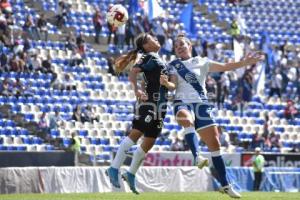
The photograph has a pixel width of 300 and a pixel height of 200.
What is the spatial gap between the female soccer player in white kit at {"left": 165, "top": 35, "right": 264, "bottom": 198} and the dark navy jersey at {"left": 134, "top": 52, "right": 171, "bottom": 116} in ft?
0.71

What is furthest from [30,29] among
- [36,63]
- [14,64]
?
[14,64]

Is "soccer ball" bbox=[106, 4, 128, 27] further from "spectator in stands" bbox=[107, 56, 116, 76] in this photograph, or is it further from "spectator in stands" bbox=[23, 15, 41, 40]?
"spectator in stands" bbox=[107, 56, 116, 76]

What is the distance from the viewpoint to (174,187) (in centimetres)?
2620

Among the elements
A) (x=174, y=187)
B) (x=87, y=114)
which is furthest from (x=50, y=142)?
(x=174, y=187)

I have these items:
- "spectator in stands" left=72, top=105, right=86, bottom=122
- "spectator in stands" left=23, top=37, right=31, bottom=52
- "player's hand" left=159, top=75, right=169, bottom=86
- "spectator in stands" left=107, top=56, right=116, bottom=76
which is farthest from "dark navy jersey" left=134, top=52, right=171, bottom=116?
"spectator in stands" left=107, top=56, right=116, bottom=76

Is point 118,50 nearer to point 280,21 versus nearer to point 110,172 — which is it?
point 280,21

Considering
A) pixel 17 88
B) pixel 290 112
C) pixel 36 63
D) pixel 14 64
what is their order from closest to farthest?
pixel 17 88 → pixel 14 64 → pixel 36 63 → pixel 290 112

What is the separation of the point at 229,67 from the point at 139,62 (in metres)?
1.42

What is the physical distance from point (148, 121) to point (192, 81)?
3.05 ft

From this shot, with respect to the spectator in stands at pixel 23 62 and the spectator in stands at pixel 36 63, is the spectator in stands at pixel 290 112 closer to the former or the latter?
the spectator in stands at pixel 36 63

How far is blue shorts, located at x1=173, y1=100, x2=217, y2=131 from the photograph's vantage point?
1380 centimetres

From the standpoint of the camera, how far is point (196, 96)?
1404cm

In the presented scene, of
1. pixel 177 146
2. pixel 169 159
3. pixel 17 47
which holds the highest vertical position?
pixel 17 47

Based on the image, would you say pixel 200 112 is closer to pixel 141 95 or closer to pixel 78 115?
pixel 141 95
